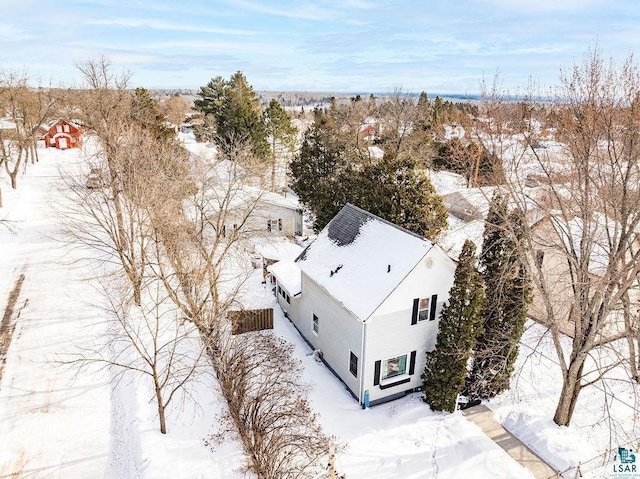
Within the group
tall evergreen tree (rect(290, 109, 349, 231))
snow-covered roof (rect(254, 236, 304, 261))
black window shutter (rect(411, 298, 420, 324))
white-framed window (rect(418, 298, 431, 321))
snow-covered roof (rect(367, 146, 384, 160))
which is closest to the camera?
black window shutter (rect(411, 298, 420, 324))

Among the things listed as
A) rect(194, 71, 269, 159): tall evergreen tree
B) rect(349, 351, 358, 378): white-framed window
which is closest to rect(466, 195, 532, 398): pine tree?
rect(349, 351, 358, 378): white-framed window

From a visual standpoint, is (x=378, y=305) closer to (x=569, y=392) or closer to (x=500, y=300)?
(x=500, y=300)

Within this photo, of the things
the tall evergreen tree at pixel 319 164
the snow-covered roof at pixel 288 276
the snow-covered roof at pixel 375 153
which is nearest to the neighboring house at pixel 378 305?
the snow-covered roof at pixel 288 276

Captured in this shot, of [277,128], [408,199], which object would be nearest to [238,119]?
[277,128]

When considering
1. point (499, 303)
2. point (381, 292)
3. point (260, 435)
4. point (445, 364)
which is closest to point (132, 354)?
point (260, 435)

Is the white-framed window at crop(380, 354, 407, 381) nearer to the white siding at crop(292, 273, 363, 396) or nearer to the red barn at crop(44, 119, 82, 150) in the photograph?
the white siding at crop(292, 273, 363, 396)

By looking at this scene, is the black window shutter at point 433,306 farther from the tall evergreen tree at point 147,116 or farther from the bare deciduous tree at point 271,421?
the tall evergreen tree at point 147,116

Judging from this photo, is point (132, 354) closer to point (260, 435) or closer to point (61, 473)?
point (61, 473)
